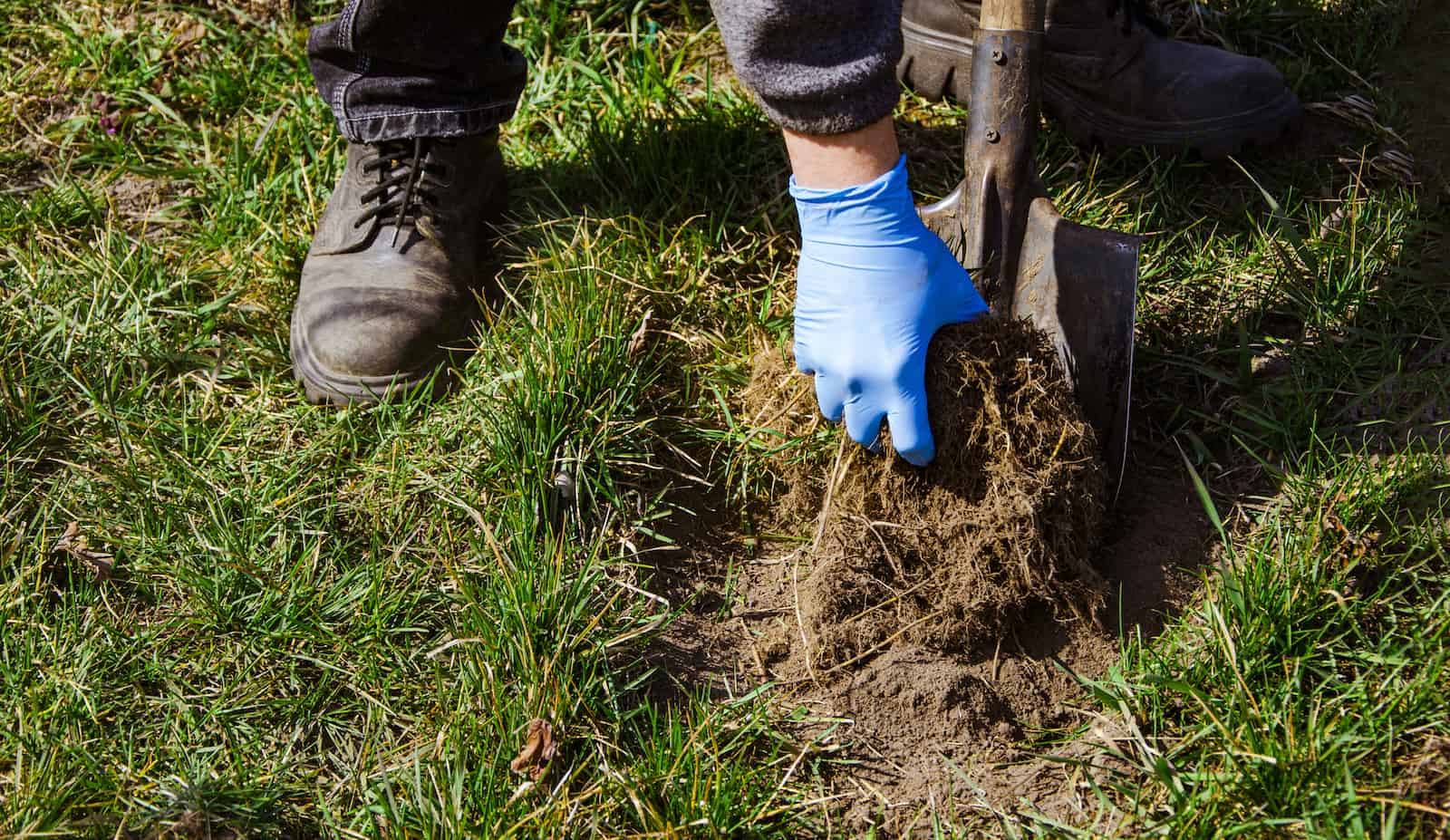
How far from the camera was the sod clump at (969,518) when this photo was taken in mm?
1676

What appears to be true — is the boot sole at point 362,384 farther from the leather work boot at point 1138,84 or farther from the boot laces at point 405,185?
the leather work boot at point 1138,84

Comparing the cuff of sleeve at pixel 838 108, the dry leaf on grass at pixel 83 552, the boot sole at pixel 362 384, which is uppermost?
the cuff of sleeve at pixel 838 108

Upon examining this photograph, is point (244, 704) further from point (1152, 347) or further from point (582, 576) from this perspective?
point (1152, 347)

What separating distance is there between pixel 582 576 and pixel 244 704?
0.58 meters

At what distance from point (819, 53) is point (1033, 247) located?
2.00ft

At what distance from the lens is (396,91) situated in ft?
7.50

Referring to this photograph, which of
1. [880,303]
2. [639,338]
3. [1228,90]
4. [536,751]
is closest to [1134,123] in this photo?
[1228,90]

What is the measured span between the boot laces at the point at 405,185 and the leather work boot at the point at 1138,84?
1.13m

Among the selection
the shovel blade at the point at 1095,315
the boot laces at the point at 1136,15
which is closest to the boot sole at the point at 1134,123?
the boot laces at the point at 1136,15

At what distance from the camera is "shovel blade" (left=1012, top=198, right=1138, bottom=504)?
181 centimetres

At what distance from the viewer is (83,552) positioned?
6.31 feet

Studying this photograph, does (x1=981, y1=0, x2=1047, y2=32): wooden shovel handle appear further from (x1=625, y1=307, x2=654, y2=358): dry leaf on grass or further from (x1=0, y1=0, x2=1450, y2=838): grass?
(x1=625, y1=307, x2=654, y2=358): dry leaf on grass

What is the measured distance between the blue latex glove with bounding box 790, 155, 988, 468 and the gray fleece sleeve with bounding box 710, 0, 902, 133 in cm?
16

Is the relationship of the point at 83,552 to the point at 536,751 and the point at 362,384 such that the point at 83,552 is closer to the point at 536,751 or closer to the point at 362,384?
the point at 362,384
